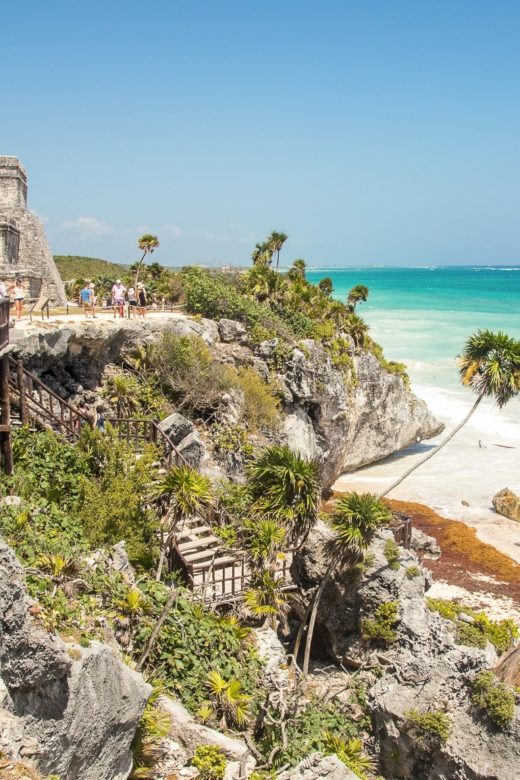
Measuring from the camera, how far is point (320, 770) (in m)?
10.6

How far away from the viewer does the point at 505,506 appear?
29.5m

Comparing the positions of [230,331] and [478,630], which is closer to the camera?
[478,630]

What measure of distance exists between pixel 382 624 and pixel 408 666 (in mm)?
1392

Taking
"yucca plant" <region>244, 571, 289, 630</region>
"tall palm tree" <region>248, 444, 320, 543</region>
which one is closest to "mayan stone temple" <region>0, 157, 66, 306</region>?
"tall palm tree" <region>248, 444, 320, 543</region>

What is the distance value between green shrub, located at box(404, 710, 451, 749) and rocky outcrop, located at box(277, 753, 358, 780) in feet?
9.62

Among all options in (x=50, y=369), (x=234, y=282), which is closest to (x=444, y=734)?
(x=50, y=369)

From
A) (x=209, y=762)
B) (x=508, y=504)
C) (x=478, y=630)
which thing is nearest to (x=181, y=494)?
(x=209, y=762)

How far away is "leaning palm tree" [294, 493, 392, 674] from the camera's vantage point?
15.2m

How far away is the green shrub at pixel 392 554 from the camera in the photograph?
53.7 ft

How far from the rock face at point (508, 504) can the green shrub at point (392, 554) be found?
571 inches

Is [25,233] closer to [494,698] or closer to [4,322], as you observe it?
[4,322]

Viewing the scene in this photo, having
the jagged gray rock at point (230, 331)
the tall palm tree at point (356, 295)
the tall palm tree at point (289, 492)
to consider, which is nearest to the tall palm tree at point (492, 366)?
the tall palm tree at point (289, 492)

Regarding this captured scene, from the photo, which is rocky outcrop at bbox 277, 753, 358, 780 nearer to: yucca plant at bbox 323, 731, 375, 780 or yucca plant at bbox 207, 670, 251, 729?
yucca plant at bbox 207, 670, 251, 729

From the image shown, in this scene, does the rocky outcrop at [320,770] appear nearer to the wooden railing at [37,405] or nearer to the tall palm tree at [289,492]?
the tall palm tree at [289,492]
